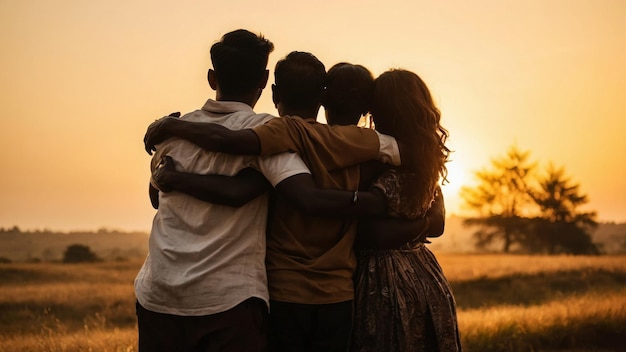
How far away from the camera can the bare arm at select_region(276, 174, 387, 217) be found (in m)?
3.64

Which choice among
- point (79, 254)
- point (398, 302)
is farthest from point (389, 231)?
point (79, 254)

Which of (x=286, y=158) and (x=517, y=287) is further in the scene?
(x=517, y=287)

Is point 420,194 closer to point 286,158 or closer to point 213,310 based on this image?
point 286,158

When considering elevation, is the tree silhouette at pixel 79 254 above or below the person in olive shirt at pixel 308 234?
below

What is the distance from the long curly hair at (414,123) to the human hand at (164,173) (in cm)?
111

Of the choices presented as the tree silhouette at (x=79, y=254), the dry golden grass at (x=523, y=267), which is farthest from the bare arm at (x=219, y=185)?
the tree silhouette at (x=79, y=254)

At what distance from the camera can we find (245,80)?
12.7 feet

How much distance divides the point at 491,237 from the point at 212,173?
4887 centimetres

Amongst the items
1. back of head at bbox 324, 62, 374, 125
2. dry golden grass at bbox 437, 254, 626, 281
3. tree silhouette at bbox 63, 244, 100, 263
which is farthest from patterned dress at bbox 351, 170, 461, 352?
tree silhouette at bbox 63, 244, 100, 263

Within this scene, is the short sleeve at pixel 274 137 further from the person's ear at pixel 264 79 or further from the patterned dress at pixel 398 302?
the patterned dress at pixel 398 302

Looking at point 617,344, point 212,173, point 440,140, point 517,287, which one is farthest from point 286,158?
point 517,287

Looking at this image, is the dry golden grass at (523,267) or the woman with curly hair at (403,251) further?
the dry golden grass at (523,267)

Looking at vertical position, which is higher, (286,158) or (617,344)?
(286,158)

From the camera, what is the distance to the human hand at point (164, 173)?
3.75 m
